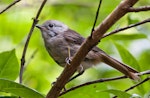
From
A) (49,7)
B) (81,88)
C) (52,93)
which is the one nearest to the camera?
(52,93)

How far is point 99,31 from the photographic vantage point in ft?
4.87

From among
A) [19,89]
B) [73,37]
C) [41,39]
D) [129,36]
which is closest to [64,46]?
[73,37]

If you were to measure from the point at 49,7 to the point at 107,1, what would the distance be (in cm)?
125

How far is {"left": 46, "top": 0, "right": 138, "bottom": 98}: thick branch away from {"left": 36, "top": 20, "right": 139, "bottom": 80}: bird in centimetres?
86

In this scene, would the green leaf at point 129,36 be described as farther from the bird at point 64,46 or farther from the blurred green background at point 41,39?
the blurred green background at point 41,39

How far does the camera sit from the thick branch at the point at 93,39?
4.75 ft

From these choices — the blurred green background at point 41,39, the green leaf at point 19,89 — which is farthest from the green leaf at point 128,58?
the blurred green background at point 41,39

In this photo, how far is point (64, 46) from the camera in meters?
3.05

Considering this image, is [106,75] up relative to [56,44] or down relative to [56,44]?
down

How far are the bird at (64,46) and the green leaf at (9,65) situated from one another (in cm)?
61

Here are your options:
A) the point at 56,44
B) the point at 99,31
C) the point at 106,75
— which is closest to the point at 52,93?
the point at 99,31

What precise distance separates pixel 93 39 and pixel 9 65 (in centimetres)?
65

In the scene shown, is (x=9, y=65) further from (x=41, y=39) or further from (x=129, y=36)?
(x=41, y=39)

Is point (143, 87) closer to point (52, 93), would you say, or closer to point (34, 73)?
point (52, 93)
